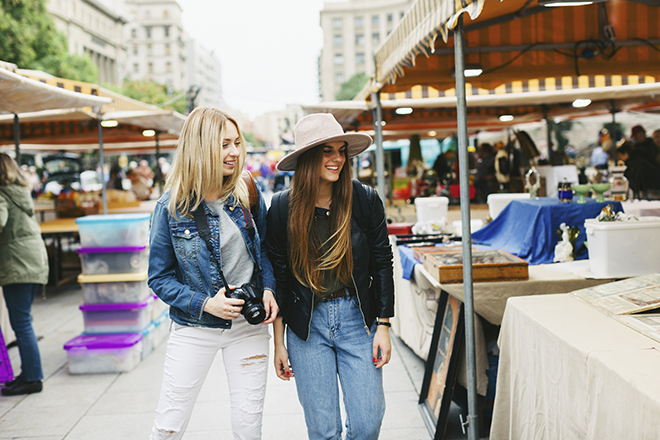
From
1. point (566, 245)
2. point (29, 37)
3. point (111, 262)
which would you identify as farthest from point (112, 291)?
point (29, 37)

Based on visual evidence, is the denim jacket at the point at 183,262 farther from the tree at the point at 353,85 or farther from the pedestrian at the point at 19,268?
the tree at the point at 353,85

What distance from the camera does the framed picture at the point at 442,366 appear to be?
3268mm

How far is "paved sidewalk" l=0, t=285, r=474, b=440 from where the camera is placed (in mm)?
3674

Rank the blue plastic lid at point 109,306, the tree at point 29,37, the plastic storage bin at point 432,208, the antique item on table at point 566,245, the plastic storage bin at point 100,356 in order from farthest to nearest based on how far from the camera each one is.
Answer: the tree at point 29,37
the plastic storage bin at point 432,208
the blue plastic lid at point 109,306
the plastic storage bin at point 100,356
the antique item on table at point 566,245

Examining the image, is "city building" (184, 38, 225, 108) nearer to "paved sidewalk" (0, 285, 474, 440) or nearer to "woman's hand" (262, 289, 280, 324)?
"paved sidewalk" (0, 285, 474, 440)

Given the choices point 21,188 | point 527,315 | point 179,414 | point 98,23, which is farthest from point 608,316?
point 98,23

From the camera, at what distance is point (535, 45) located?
4.36m

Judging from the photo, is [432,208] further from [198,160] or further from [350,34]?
[350,34]

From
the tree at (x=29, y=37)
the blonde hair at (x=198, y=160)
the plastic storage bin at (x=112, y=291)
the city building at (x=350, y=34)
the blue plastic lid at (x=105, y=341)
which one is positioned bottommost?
the blue plastic lid at (x=105, y=341)

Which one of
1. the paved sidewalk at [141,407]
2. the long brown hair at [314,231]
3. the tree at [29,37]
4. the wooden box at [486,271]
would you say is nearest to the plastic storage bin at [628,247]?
the wooden box at [486,271]

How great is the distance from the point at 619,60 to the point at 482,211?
12.2 feet

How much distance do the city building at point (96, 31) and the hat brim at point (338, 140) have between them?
5001cm

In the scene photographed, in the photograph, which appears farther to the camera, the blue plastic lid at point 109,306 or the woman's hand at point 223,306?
the blue plastic lid at point 109,306

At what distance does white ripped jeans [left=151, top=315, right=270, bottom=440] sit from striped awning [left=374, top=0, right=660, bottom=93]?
7.01 ft
